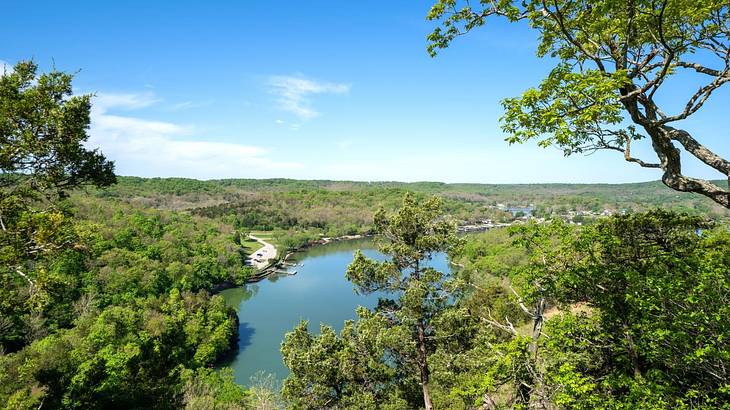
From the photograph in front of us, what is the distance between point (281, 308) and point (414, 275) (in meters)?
32.7

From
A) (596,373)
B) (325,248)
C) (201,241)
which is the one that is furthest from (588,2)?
(325,248)

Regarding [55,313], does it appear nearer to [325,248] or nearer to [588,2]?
[588,2]

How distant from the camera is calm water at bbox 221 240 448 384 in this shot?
27.6m

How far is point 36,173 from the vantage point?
6156 millimetres

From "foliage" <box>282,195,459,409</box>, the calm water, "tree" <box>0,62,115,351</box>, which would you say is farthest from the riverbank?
"tree" <box>0,62,115,351</box>

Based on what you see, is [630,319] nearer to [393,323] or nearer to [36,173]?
[393,323]

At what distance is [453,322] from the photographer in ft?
32.7

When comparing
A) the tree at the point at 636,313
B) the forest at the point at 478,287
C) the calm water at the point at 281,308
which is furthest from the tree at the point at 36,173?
the calm water at the point at 281,308

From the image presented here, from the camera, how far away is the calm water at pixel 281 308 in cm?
2759

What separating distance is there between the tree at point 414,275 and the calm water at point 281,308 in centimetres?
908

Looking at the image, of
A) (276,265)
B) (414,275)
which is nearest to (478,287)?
(414,275)

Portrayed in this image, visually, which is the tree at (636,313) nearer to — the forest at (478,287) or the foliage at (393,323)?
the forest at (478,287)

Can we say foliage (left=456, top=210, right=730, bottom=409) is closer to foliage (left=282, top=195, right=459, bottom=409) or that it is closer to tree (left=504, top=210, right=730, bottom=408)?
tree (left=504, top=210, right=730, bottom=408)

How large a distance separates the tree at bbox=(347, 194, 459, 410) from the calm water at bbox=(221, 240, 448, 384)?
29.8ft
